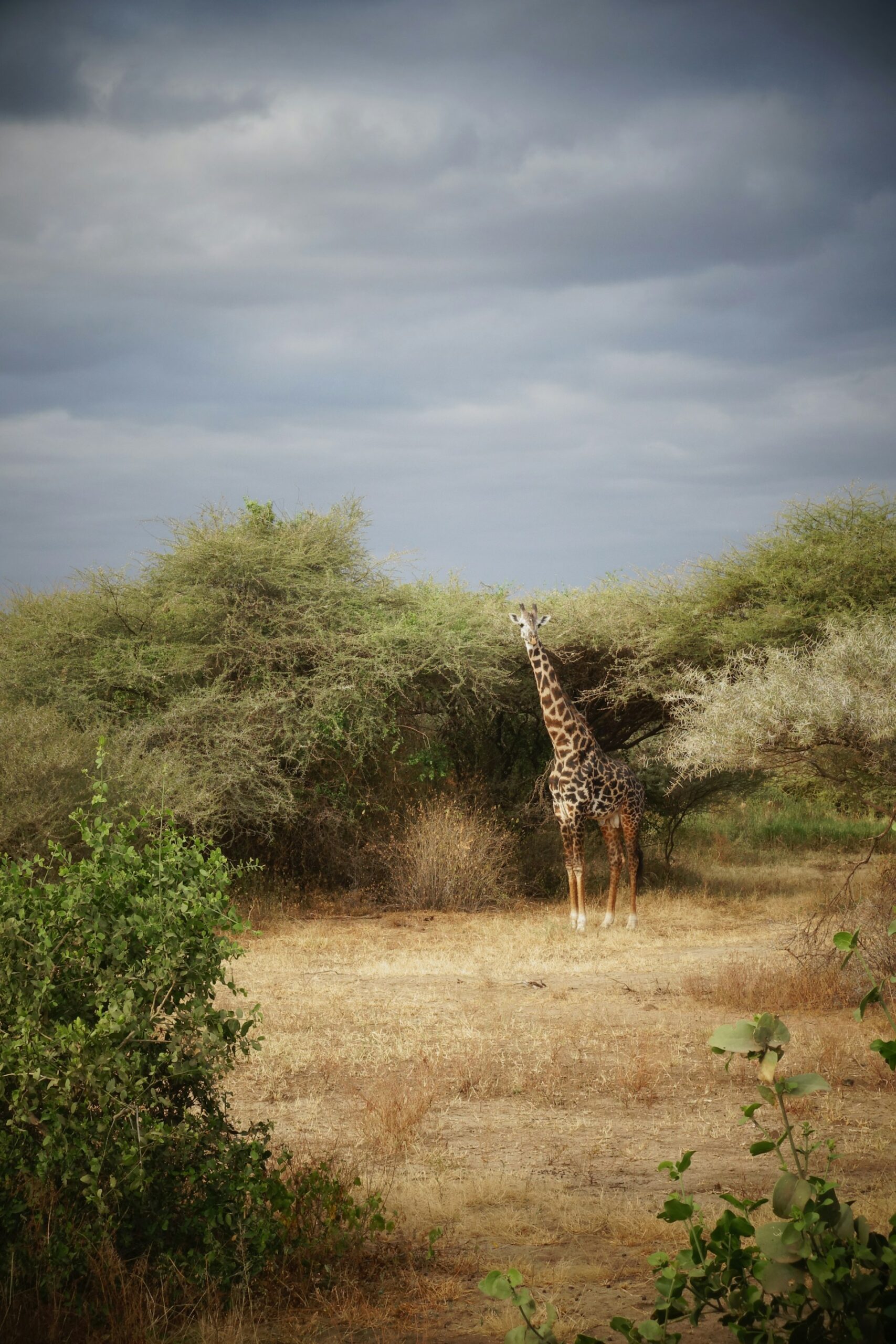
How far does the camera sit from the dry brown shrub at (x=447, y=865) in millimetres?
13070

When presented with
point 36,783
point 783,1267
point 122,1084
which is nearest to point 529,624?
point 36,783

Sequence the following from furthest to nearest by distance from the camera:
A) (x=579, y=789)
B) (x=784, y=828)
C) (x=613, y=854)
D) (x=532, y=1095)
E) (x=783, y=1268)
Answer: (x=784, y=828) < (x=613, y=854) < (x=579, y=789) < (x=532, y=1095) < (x=783, y=1268)

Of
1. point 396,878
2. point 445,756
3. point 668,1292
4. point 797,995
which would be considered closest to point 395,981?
point 797,995

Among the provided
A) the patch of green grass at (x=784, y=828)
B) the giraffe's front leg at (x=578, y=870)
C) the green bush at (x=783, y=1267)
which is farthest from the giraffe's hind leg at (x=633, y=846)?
the green bush at (x=783, y=1267)

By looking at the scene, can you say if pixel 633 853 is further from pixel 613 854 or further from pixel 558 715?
pixel 558 715

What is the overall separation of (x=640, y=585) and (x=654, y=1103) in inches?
328

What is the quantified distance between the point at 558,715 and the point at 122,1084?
8909mm

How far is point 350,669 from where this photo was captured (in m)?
12.8

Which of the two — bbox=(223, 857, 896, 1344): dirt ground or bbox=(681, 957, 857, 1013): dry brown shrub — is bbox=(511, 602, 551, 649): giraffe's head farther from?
bbox=(681, 957, 857, 1013): dry brown shrub

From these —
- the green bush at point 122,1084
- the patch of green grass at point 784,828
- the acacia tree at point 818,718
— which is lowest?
the patch of green grass at point 784,828

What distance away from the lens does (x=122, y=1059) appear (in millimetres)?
3398

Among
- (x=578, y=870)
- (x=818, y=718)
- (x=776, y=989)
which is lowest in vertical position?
(x=776, y=989)

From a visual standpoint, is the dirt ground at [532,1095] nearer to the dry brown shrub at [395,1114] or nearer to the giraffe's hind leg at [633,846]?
the dry brown shrub at [395,1114]

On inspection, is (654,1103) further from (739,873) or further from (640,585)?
(739,873)
